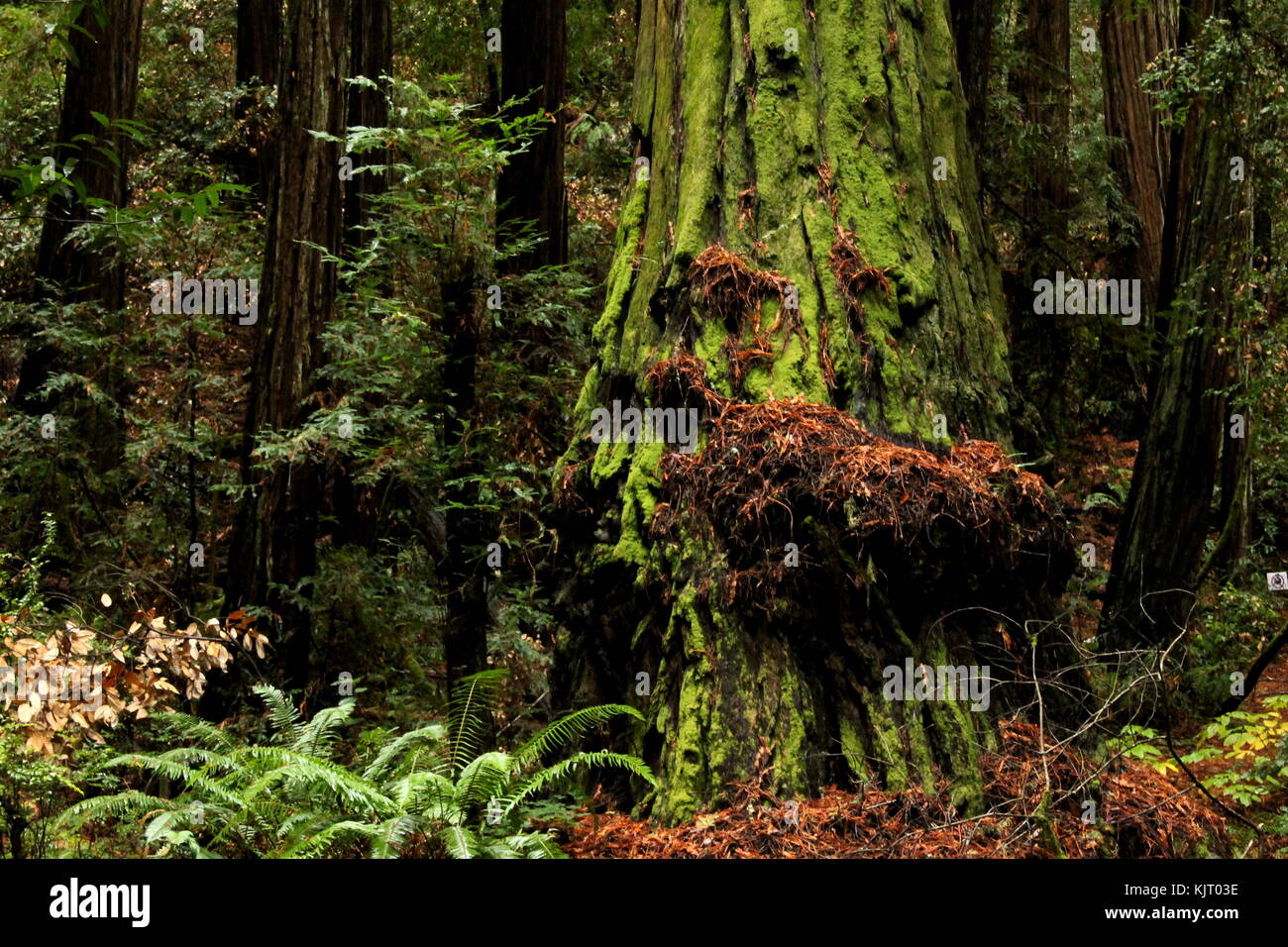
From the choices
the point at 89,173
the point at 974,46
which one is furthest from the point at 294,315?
the point at 974,46

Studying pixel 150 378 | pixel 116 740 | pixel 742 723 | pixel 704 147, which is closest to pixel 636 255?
pixel 704 147

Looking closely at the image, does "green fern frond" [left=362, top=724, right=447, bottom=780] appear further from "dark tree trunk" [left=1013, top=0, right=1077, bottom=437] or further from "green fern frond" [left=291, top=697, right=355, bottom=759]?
"dark tree trunk" [left=1013, top=0, right=1077, bottom=437]

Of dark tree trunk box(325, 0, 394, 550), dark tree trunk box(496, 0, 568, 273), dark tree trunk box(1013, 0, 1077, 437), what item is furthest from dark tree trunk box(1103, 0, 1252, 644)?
dark tree trunk box(325, 0, 394, 550)

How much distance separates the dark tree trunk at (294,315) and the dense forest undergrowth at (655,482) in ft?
0.11

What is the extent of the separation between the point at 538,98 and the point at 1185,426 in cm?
664

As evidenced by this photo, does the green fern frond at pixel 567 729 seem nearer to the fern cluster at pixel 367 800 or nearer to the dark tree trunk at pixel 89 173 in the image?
the fern cluster at pixel 367 800

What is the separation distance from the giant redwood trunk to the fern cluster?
62 centimetres

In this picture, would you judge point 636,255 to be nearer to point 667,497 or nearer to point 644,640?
point 667,497

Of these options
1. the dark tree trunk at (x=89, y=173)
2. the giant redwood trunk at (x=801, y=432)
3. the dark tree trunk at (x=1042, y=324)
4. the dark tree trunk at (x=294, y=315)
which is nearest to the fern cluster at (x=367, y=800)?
the giant redwood trunk at (x=801, y=432)

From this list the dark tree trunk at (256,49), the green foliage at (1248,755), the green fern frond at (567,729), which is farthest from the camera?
the dark tree trunk at (256,49)

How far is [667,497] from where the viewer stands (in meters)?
5.10

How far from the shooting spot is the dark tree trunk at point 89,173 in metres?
10.0
